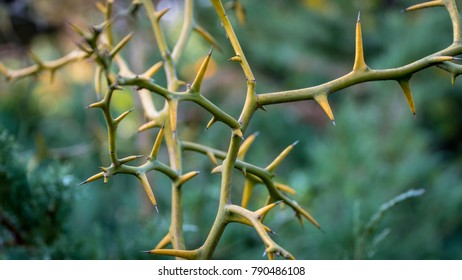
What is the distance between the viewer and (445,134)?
7.88 feet

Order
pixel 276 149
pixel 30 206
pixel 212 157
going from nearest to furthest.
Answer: pixel 212 157 → pixel 30 206 → pixel 276 149

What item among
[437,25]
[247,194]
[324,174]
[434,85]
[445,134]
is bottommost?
[445,134]

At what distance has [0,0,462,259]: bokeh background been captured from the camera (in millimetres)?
799

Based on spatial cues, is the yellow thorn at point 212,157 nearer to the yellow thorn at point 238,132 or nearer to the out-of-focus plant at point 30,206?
the yellow thorn at point 238,132

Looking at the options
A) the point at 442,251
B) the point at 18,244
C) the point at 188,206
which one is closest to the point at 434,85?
the point at 442,251

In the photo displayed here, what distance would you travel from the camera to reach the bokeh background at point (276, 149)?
2.62 feet

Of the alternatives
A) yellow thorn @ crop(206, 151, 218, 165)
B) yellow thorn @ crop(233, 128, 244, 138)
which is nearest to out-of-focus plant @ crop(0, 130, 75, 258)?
Answer: yellow thorn @ crop(206, 151, 218, 165)

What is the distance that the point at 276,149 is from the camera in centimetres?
213

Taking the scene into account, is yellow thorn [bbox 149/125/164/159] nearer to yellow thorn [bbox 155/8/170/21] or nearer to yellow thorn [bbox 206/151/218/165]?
yellow thorn [bbox 206/151/218/165]

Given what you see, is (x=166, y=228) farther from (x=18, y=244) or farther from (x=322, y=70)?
(x=322, y=70)

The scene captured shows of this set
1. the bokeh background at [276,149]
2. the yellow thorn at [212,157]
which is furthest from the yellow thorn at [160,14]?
the yellow thorn at [212,157]

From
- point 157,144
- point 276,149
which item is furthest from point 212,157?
point 276,149

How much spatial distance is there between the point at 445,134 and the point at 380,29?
55 centimetres

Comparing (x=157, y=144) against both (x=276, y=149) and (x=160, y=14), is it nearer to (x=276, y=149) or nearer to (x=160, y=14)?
(x=160, y=14)
